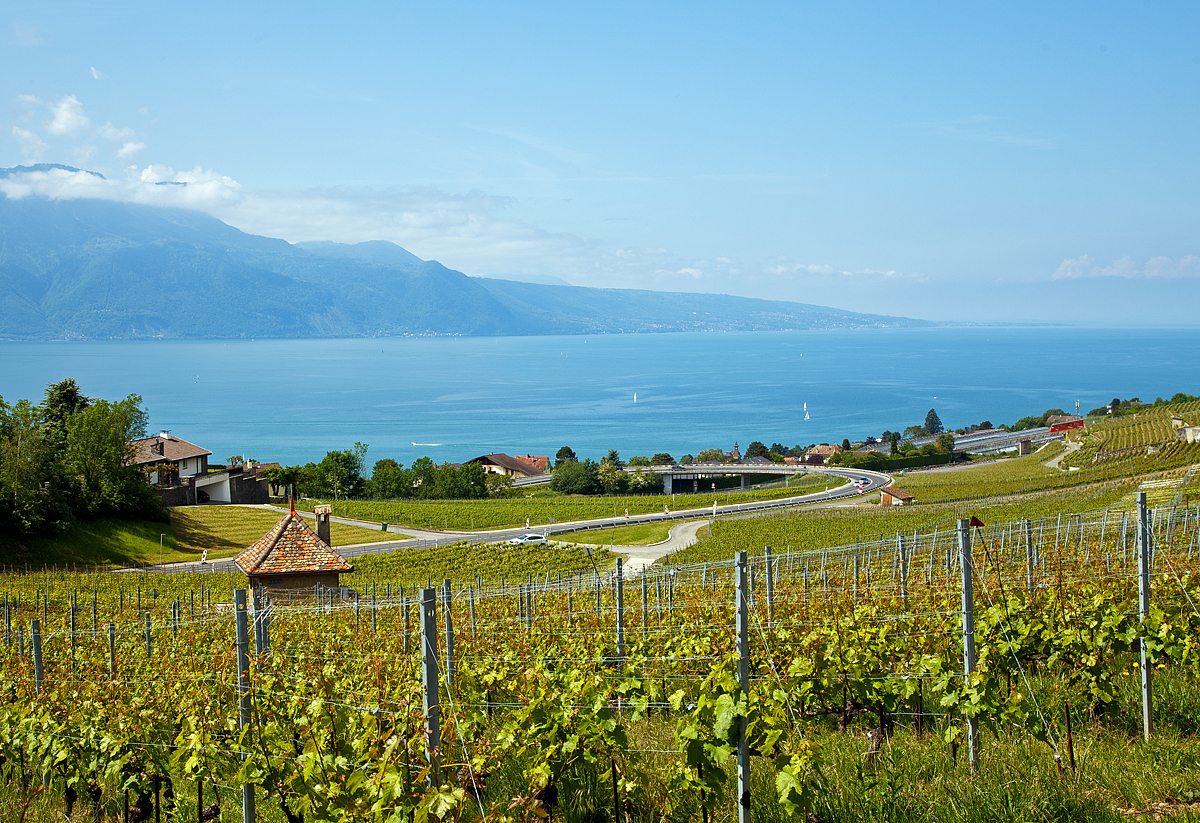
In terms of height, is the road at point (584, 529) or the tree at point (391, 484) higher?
the tree at point (391, 484)

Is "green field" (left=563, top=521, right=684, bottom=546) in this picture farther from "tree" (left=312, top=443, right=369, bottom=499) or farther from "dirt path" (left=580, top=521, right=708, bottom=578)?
"tree" (left=312, top=443, right=369, bottom=499)

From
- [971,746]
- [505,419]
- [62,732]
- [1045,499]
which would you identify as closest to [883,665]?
[971,746]

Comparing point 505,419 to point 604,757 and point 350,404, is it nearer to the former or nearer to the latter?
point 350,404

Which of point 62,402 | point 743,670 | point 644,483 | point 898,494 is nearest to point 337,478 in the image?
point 62,402

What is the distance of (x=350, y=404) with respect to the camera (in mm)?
181000

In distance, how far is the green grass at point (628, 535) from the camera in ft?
154

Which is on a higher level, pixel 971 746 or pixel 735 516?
pixel 971 746

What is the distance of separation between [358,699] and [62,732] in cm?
222

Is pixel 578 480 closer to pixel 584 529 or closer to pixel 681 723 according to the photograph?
pixel 584 529

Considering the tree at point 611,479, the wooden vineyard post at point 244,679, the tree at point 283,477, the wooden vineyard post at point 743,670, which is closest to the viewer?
the wooden vineyard post at point 743,670

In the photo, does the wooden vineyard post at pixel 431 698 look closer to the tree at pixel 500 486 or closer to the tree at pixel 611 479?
the tree at pixel 611 479

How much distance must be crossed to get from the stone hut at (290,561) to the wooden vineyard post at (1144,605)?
15.1 meters

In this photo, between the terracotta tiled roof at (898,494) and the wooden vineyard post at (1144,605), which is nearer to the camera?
the wooden vineyard post at (1144,605)

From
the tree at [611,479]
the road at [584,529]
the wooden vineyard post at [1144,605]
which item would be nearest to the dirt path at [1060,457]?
the road at [584,529]
